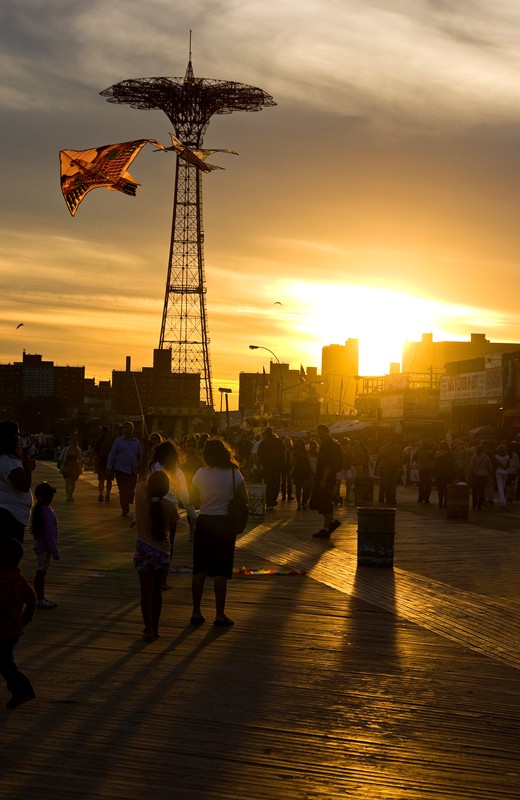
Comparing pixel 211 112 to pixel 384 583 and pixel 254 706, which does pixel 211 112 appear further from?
pixel 254 706

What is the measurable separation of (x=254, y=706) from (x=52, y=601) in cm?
472

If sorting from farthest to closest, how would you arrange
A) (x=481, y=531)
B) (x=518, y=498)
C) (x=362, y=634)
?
(x=518, y=498) < (x=481, y=531) < (x=362, y=634)

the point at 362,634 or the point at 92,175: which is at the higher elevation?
the point at 92,175

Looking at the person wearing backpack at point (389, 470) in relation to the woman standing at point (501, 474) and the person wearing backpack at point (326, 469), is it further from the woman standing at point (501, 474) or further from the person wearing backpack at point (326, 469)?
the person wearing backpack at point (326, 469)

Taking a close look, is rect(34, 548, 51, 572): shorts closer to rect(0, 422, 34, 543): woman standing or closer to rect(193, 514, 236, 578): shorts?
rect(193, 514, 236, 578): shorts

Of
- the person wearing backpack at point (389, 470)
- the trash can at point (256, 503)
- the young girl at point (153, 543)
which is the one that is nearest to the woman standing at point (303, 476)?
the person wearing backpack at point (389, 470)

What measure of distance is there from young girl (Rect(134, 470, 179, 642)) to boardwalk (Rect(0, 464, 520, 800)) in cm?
37

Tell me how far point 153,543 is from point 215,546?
2.20 feet

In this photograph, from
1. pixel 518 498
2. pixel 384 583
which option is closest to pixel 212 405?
pixel 518 498

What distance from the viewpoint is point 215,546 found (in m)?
10.7

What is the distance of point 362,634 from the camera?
1063 centimetres

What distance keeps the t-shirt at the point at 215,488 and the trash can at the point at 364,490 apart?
19209 millimetres

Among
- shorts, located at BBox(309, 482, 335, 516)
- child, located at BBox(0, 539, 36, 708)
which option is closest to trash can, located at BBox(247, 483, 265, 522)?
shorts, located at BBox(309, 482, 335, 516)

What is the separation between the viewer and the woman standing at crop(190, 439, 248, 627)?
10.7 meters
